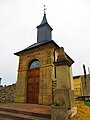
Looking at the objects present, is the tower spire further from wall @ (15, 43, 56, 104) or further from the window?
the window

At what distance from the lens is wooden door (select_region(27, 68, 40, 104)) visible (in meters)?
8.73

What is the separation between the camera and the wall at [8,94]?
1009 centimetres

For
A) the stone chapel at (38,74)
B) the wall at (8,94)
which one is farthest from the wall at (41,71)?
the wall at (8,94)

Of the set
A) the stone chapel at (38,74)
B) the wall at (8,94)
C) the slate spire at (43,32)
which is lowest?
the wall at (8,94)

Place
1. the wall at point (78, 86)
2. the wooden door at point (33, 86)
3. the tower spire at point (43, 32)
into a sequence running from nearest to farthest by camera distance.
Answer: the wooden door at point (33, 86) < the tower spire at point (43, 32) < the wall at point (78, 86)

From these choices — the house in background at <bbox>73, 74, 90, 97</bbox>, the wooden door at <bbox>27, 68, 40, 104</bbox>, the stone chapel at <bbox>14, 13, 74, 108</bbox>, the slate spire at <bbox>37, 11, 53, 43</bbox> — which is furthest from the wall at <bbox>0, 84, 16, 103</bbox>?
the house in background at <bbox>73, 74, 90, 97</bbox>

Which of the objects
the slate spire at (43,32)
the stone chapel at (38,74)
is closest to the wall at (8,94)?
the stone chapel at (38,74)

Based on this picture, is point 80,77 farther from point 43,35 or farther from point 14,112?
point 14,112

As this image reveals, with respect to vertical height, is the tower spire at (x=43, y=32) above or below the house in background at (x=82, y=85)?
above

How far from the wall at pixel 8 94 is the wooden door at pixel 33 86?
1855mm

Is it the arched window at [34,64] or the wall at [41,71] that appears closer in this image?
the wall at [41,71]

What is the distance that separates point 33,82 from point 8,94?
298 cm

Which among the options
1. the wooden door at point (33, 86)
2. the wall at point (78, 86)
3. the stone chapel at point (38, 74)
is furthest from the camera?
the wall at point (78, 86)

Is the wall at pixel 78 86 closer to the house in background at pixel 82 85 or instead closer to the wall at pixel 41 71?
the house in background at pixel 82 85
